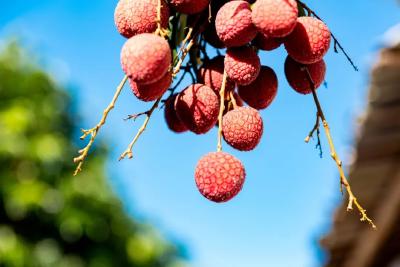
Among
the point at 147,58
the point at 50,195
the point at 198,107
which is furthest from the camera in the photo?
the point at 50,195

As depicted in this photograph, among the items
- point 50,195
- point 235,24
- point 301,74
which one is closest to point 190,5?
point 235,24

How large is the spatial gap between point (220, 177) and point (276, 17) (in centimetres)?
19

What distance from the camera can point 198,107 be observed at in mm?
712

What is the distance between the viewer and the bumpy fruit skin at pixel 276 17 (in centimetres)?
62

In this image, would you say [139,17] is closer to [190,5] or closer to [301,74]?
[190,5]

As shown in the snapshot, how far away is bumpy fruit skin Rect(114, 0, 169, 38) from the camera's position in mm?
667

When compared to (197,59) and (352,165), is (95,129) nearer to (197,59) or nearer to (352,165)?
(197,59)

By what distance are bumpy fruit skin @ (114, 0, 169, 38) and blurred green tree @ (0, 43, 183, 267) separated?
4.45 m

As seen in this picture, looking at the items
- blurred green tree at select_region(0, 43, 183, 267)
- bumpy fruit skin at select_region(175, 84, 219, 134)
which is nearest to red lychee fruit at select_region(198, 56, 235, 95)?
bumpy fruit skin at select_region(175, 84, 219, 134)

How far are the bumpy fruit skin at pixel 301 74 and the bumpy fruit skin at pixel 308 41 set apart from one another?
31 mm

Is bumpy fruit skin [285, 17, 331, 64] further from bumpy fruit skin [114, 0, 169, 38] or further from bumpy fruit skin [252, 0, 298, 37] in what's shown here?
bumpy fruit skin [114, 0, 169, 38]

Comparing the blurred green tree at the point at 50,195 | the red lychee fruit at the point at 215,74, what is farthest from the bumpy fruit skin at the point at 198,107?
the blurred green tree at the point at 50,195

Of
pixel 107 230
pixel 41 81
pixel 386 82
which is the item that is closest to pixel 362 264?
pixel 386 82

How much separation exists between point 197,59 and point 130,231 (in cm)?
554
